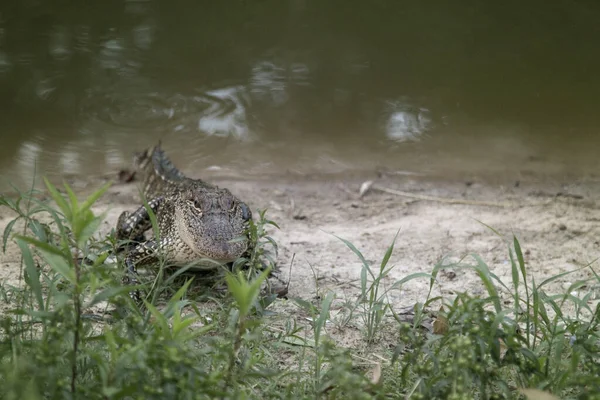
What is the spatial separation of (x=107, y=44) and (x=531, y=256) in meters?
6.13

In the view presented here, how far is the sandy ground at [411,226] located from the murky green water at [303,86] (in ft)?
1.35

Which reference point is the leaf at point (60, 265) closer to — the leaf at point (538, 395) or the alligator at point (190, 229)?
the alligator at point (190, 229)

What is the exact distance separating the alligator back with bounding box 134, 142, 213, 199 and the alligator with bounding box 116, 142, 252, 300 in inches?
13.2

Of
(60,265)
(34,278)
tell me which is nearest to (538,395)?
(60,265)

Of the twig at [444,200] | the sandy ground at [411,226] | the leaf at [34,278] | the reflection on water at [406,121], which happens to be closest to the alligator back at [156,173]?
the sandy ground at [411,226]

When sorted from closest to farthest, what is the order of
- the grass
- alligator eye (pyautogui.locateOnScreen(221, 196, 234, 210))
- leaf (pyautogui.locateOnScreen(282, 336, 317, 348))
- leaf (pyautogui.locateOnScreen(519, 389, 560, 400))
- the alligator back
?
the grass
leaf (pyautogui.locateOnScreen(519, 389, 560, 400))
leaf (pyautogui.locateOnScreen(282, 336, 317, 348))
alligator eye (pyautogui.locateOnScreen(221, 196, 234, 210))
the alligator back

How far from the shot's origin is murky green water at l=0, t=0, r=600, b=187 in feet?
23.4

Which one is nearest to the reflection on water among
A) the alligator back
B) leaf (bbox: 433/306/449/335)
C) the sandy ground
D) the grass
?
the sandy ground

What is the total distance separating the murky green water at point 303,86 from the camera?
Result: 7137 mm

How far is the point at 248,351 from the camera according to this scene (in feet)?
10.8

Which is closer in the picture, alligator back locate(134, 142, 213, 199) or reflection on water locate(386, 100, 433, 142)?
alligator back locate(134, 142, 213, 199)

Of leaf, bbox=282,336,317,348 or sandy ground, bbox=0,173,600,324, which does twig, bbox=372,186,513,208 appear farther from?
leaf, bbox=282,336,317,348

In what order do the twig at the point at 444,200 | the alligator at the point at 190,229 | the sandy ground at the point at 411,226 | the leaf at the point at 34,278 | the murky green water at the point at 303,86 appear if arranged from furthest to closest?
the murky green water at the point at 303,86, the twig at the point at 444,200, the sandy ground at the point at 411,226, the alligator at the point at 190,229, the leaf at the point at 34,278

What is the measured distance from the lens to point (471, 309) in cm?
285
